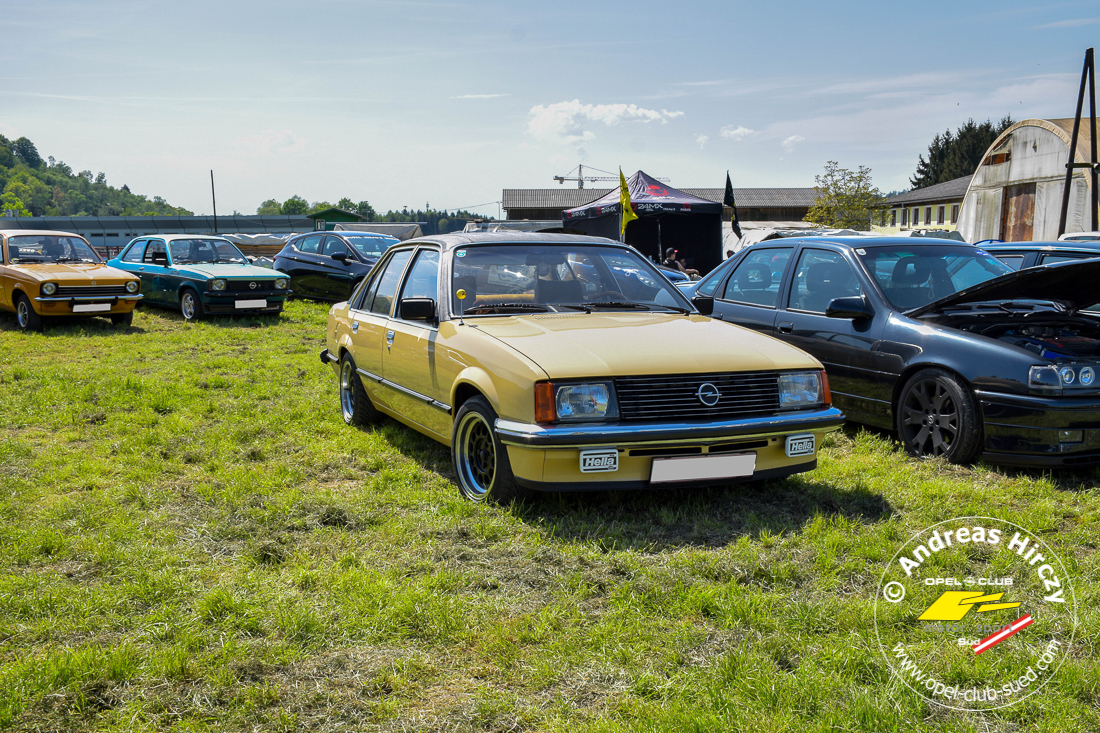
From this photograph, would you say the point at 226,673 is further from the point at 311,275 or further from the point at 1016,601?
the point at 311,275

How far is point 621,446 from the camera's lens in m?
3.97

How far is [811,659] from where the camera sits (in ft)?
9.21

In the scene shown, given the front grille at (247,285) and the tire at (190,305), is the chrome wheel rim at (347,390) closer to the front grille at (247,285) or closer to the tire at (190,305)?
the front grille at (247,285)

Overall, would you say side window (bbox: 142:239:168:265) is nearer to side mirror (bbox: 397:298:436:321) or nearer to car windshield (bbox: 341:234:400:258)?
car windshield (bbox: 341:234:400:258)

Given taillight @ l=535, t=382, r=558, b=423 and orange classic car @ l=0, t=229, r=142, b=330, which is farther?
orange classic car @ l=0, t=229, r=142, b=330

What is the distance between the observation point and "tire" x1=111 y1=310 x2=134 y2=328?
43.4 ft

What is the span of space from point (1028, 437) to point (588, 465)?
2.86 metres

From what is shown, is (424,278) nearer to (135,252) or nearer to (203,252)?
(203,252)

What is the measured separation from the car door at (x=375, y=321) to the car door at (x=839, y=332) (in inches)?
124

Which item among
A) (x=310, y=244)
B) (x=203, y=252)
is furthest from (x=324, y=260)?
(x=203, y=252)

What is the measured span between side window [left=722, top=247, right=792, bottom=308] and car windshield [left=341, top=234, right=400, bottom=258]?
35.2ft

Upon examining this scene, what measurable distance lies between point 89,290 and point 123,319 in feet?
3.22

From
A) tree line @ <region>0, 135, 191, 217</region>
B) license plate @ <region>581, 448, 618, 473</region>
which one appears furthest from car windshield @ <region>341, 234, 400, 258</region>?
tree line @ <region>0, 135, 191, 217</region>

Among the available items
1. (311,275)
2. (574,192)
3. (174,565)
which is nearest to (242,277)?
(311,275)
